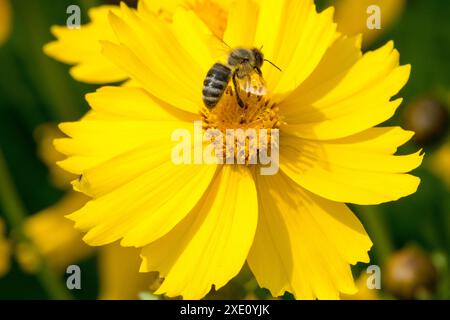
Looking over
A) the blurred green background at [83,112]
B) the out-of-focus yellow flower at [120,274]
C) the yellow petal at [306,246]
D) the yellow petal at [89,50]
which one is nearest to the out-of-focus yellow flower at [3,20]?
the blurred green background at [83,112]

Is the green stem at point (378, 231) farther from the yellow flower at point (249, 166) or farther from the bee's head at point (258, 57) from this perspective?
the bee's head at point (258, 57)

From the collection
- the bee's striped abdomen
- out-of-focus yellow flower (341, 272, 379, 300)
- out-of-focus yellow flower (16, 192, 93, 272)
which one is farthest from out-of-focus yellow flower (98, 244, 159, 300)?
the bee's striped abdomen

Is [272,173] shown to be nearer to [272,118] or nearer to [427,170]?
[272,118]

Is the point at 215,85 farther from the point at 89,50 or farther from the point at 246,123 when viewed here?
the point at 89,50

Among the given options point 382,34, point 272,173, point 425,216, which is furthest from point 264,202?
point 382,34

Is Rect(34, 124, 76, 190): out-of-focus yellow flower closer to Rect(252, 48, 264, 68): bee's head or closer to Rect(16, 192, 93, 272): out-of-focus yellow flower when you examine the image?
Rect(16, 192, 93, 272): out-of-focus yellow flower

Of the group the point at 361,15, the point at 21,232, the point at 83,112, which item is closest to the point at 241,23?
the point at 21,232
